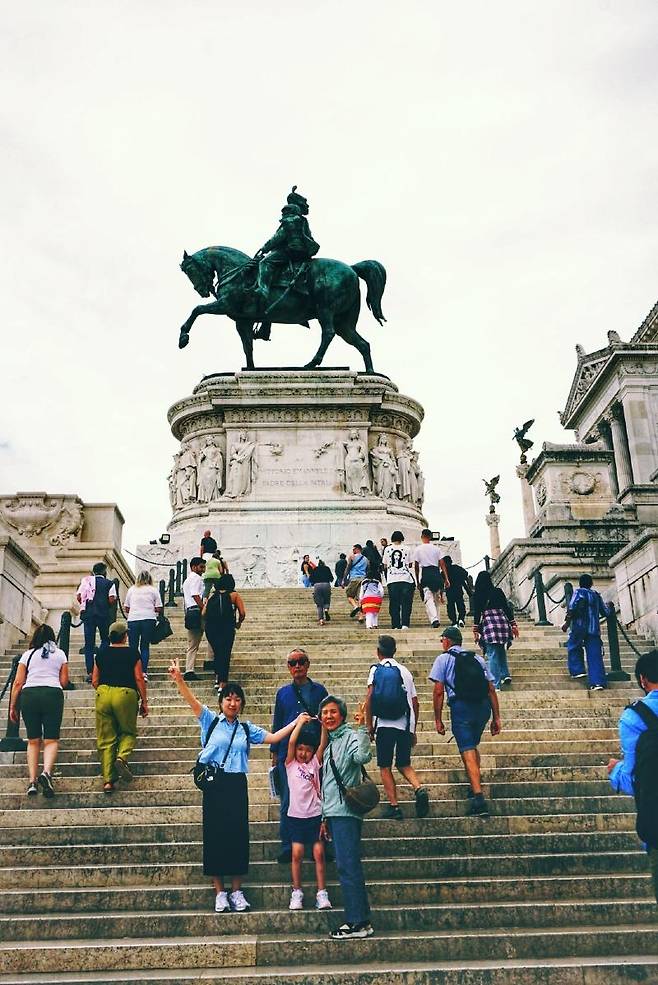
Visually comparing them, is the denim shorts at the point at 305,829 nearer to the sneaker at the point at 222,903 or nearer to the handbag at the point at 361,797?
the handbag at the point at 361,797

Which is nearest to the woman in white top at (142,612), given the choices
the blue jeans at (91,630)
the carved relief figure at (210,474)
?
the blue jeans at (91,630)

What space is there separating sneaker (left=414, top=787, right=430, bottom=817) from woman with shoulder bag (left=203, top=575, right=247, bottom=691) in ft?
12.6

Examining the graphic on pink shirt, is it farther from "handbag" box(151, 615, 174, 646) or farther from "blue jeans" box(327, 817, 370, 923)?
"handbag" box(151, 615, 174, 646)

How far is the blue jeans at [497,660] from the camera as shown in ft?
38.5

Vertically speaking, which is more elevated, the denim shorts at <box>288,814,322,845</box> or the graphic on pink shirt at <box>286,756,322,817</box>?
the graphic on pink shirt at <box>286,756,322,817</box>

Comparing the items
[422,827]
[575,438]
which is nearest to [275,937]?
[422,827]

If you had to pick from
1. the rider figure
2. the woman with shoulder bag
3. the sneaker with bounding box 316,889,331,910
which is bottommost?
the sneaker with bounding box 316,889,331,910

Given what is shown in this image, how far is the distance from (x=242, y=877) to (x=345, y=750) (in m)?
1.44

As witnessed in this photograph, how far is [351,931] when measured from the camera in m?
6.42

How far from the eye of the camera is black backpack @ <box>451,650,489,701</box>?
839 cm

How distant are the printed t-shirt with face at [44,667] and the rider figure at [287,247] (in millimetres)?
19131

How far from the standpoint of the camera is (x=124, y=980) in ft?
19.6

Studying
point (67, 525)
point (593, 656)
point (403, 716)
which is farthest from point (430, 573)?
point (67, 525)

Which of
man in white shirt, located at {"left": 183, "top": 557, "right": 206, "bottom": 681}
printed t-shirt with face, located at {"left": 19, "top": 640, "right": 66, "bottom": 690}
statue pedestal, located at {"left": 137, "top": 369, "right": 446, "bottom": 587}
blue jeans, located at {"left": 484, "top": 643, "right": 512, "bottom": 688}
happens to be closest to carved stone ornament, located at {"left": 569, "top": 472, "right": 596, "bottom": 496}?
statue pedestal, located at {"left": 137, "top": 369, "right": 446, "bottom": 587}
